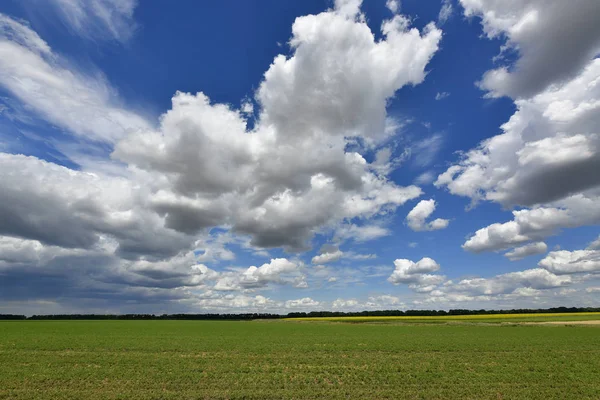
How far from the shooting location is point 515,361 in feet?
90.8

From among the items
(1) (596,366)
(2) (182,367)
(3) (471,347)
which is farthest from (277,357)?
(1) (596,366)

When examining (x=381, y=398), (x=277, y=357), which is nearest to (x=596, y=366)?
(x=381, y=398)

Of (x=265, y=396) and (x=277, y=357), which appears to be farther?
(x=277, y=357)

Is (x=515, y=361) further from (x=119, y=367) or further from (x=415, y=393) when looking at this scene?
(x=119, y=367)

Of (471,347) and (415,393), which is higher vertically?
(471,347)

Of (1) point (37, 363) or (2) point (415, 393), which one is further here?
Result: (1) point (37, 363)

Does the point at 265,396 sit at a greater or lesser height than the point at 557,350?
lesser

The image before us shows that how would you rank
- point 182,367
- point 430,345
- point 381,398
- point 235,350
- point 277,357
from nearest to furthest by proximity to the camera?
1. point 381,398
2. point 182,367
3. point 277,357
4. point 235,350
5. point 430,345

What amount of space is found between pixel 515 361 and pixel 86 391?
31.7 meters

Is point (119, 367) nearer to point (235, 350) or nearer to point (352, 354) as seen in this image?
point (235, 350)

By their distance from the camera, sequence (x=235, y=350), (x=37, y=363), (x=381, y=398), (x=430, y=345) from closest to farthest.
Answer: (x=381, y=398)
(x=37, y=363)
(x=235, y=350)
(x=430, y=345)

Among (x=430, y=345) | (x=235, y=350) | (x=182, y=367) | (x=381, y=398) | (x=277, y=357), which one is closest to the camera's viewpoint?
(x=381, y=398)

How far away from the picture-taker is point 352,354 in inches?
1214

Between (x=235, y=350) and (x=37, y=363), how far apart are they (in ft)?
53.0
